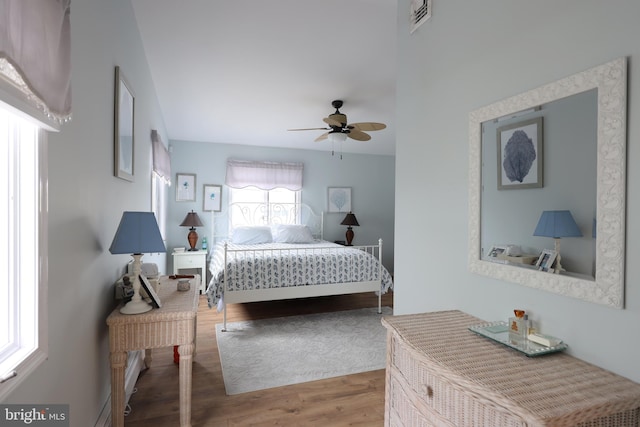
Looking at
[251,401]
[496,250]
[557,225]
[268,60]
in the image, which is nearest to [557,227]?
[557,225]

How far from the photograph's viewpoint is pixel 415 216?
1.79m

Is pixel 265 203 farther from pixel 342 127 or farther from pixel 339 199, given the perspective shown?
pixel 342 127

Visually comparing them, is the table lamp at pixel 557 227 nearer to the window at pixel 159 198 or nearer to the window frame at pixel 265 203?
the window at pixel 159 198

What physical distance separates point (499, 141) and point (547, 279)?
1.82 ft

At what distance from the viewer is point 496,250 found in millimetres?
1293

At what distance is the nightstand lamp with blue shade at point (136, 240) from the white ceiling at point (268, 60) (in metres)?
1.54

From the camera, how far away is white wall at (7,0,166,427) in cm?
117

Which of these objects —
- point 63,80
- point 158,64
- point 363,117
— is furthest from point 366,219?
point 63,80

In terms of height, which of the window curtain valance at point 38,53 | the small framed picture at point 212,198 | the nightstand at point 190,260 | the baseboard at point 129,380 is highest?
the window curtain valance at point 38,53

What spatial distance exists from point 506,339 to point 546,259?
312 millimetres

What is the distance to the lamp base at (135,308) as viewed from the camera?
5.54ft

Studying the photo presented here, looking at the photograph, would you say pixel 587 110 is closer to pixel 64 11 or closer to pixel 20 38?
pixel 20 38

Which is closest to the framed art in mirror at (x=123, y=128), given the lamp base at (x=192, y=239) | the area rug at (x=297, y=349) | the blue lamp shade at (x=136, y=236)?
the blue lamp shade at (x=136, y=236)

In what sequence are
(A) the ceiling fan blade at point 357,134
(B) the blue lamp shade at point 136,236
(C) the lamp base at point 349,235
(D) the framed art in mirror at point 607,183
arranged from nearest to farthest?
(D) the framed art in mirror at point 607,183
(B) the blue lamp shade at point 136,236
(A) the ceiling fan blade at point 357,134
(C) the lamp base at point 349,235
